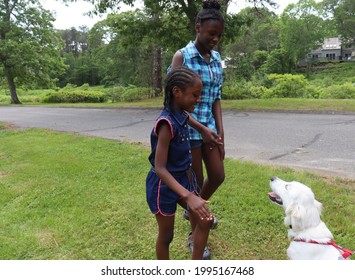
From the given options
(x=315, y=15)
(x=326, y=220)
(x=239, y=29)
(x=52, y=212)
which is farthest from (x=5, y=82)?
(x=315, y=15)

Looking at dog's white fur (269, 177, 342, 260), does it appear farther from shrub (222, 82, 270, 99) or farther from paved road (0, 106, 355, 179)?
shrub (222, 82, 270, 99)

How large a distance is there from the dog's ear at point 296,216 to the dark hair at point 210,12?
1.48 meters

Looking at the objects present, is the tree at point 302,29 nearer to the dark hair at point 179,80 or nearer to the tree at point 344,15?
the tree at point 344,15

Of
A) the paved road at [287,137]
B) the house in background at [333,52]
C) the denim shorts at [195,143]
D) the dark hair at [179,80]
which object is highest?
the house in background at [333,52]

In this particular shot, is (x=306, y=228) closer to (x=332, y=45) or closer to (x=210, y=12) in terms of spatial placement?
(x=210, y=12)

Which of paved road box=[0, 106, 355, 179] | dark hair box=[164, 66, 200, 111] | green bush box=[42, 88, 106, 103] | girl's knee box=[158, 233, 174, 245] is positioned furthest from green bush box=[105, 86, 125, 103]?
dark hair box=[164, 66, 200, 111]

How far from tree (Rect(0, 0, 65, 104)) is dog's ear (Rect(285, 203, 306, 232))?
93.4 feet

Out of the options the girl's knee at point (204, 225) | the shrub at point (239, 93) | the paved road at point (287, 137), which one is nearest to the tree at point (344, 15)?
the shrub at point (239, 93)

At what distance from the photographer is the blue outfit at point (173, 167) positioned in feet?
7.00

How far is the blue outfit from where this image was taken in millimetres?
2132

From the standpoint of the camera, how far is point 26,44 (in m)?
26.8

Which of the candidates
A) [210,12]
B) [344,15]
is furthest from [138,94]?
[344,15]

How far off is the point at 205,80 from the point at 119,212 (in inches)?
77.9

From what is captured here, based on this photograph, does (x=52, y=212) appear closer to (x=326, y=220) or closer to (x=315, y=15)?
(x=326, y=220)
